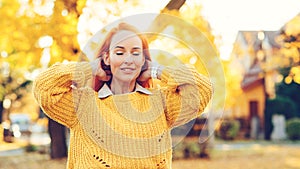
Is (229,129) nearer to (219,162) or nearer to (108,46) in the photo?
(219,162)

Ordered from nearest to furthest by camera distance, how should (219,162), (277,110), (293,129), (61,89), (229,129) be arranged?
1. (61,89)
2. (219,162)
3. (293,129)
4. (229,129)
5. (277,110)

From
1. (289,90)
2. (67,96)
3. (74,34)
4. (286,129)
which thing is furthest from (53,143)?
(289,90)

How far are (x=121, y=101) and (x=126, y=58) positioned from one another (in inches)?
5.2

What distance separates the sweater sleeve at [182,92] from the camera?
1.57 m

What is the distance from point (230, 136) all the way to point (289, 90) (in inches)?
127

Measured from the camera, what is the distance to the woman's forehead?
5.08 ft

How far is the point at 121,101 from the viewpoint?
1.55 metres

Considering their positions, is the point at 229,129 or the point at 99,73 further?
the point at 229,129

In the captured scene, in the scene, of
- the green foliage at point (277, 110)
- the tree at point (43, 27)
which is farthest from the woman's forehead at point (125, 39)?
the green foliage at point (277, 110)

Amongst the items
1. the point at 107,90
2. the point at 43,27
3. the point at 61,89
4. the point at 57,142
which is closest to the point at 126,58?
the point at 107,90

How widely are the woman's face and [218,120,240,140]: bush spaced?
1548 cm

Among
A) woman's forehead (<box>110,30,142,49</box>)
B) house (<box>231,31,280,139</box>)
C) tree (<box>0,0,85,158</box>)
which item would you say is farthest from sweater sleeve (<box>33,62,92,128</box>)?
house (<box>231,31,280,139</box>)

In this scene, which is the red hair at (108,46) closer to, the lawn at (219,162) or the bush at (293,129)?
the lawn at (219,162)

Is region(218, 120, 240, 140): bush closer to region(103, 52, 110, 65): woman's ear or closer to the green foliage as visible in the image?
the green foliage
